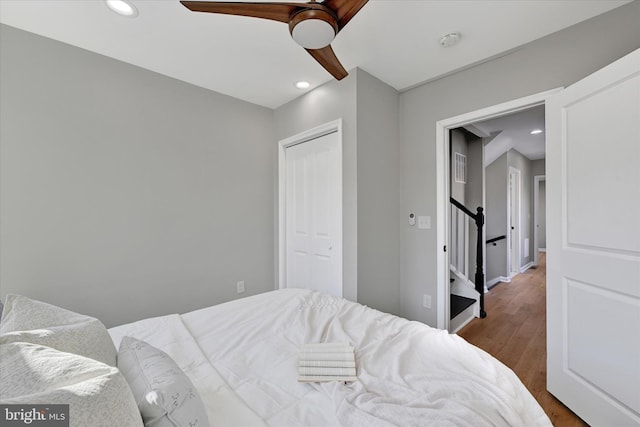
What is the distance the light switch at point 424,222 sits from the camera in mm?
2520

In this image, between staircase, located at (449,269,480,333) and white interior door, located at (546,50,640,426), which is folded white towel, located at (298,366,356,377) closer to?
white interior door, located at (546,50,640,426)

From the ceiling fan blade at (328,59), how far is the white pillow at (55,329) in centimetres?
152

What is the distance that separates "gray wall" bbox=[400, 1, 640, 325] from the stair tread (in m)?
0.40

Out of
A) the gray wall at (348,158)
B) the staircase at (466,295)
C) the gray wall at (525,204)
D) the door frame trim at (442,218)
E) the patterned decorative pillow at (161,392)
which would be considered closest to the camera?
the patterned decorative pillow at (161,392)

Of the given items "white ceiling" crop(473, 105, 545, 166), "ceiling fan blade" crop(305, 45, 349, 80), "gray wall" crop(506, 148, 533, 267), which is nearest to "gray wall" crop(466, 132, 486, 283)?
"white ceiling" crop(473, 105, 545, 166)

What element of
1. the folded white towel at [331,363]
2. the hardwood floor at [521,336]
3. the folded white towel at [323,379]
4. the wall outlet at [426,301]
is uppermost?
the folded white towel at [331,363]

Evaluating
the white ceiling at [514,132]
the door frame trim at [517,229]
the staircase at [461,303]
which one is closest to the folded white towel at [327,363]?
the staircase at [461,303]

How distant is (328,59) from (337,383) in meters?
1.59

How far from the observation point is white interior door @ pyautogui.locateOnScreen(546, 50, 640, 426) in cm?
137

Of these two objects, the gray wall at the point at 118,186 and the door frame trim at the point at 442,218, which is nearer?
the gray wall at the point at 118,186

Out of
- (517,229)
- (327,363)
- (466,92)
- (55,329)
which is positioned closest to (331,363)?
(327,363)

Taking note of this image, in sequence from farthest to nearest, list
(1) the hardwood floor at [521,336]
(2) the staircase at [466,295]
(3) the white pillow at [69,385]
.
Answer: (2) the staircase at [466,295] < (1) the hardwood floor at [521,336] < (3) the white pillow at [69,385]

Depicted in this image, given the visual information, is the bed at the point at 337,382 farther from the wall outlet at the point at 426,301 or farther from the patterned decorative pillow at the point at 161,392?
the wall outlet at the point at 426,301

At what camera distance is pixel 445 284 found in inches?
97.4
